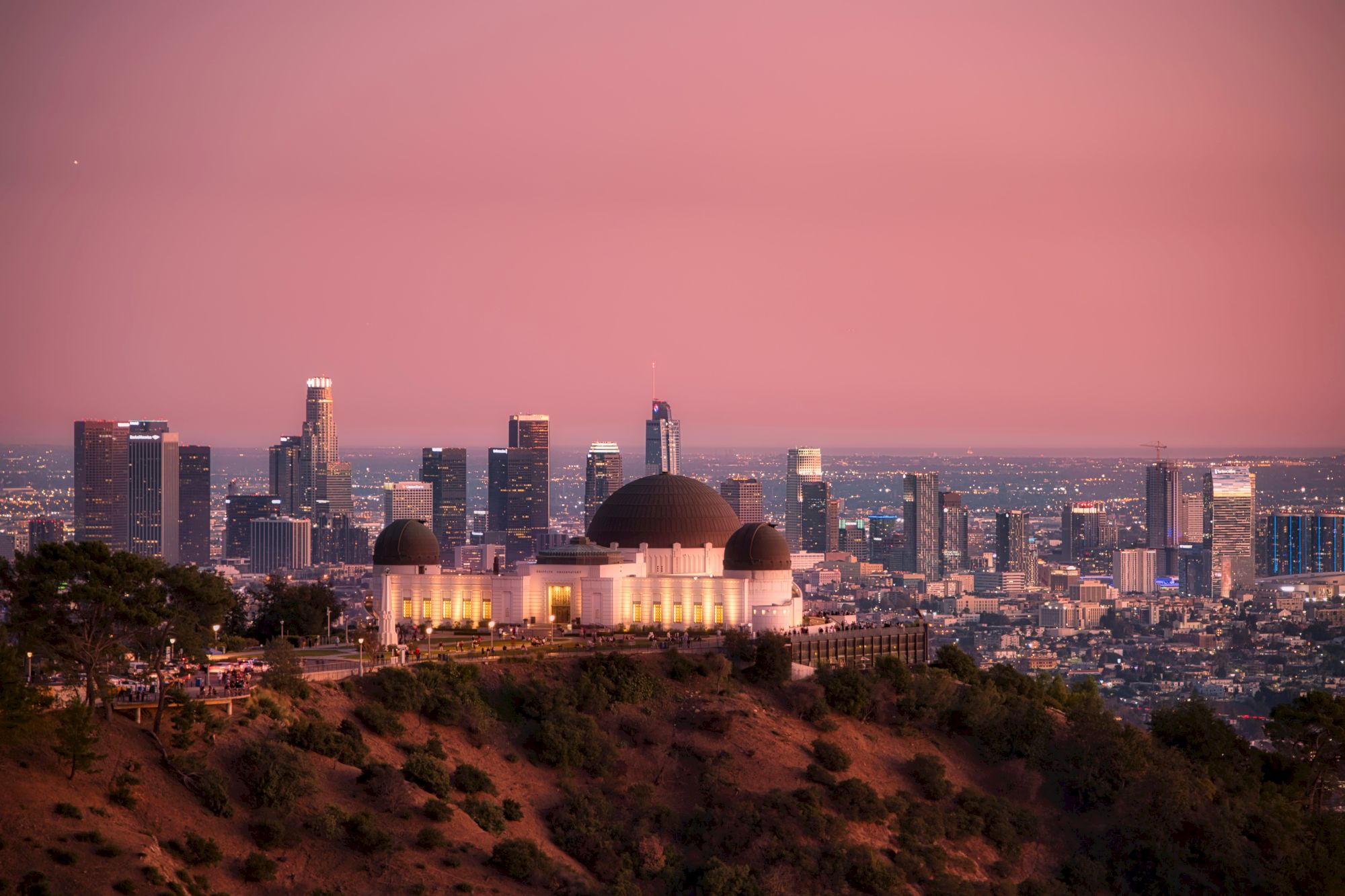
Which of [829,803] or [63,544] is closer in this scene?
[63,544]

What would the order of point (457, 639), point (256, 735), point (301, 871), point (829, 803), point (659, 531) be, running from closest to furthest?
1. point (301, 871)
2. point (256, 735)
3. point (829, 803)
4. point (457, 639)
5. point (659, 531)

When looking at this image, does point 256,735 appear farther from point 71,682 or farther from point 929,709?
point 929,709

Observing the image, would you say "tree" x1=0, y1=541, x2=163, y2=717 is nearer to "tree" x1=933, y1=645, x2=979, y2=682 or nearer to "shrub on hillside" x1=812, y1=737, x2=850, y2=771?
"shrub on hillside" x1=812, y1=737, x2=850, y2=771

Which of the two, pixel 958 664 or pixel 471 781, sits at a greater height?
pixel 958 664

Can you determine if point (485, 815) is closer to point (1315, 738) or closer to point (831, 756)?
point (831, 756)

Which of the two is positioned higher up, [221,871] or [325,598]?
[325,598]

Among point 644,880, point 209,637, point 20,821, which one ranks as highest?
point 209,637

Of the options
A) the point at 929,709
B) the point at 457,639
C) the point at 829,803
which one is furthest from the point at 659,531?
the point at 829,803

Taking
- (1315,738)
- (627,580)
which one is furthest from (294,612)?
(1315,738)
